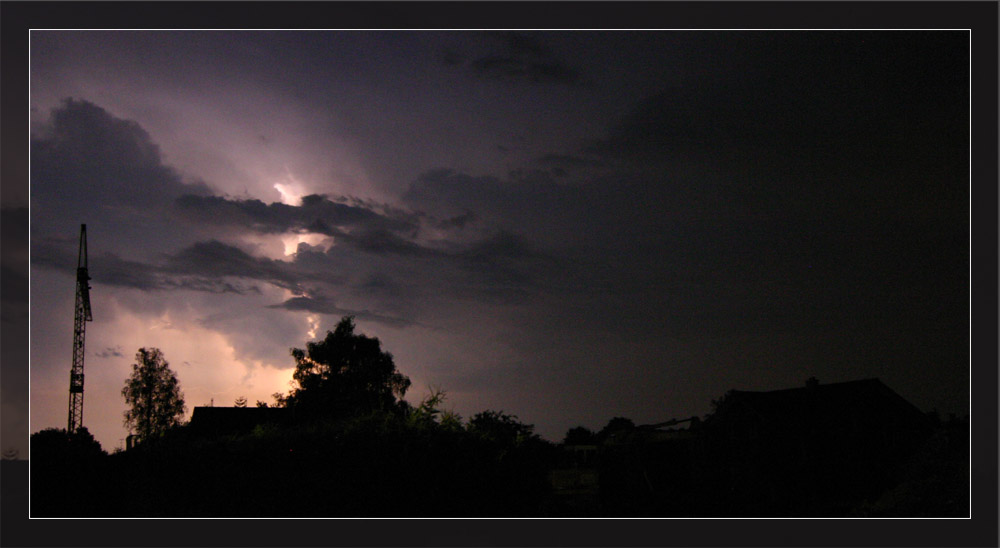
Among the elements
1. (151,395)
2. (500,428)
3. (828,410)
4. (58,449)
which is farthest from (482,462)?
(151,395)

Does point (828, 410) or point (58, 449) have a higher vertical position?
point (58, 449)

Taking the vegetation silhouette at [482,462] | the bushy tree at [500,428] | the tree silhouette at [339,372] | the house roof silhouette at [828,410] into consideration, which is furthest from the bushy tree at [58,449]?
the tree silhouette at [339,372]

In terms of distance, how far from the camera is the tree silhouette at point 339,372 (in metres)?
27.1

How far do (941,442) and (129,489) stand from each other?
14.5 meters

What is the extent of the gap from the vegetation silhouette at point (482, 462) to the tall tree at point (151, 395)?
3.36 meters

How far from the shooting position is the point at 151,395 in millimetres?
30641

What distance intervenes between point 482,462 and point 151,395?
27168 millimetres

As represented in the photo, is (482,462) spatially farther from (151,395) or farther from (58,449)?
(151,395)

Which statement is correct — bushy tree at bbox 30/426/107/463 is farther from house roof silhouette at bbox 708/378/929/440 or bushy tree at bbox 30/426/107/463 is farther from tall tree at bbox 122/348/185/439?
tall tree at bbox 122/348/185/439

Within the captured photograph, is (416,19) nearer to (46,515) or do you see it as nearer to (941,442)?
(46,515)

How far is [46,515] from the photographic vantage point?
962 cm

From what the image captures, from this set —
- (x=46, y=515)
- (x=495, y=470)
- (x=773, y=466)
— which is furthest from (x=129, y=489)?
(x=773, y=466)

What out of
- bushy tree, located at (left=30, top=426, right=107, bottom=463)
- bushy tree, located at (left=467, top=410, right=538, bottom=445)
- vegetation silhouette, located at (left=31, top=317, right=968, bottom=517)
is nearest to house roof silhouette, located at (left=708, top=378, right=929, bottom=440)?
vegetation silhouette, located at (left=31, top=317, right=968, bottom=517)

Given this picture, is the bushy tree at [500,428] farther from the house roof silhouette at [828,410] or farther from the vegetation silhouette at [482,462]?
the house roof silhouette at [828,410]
